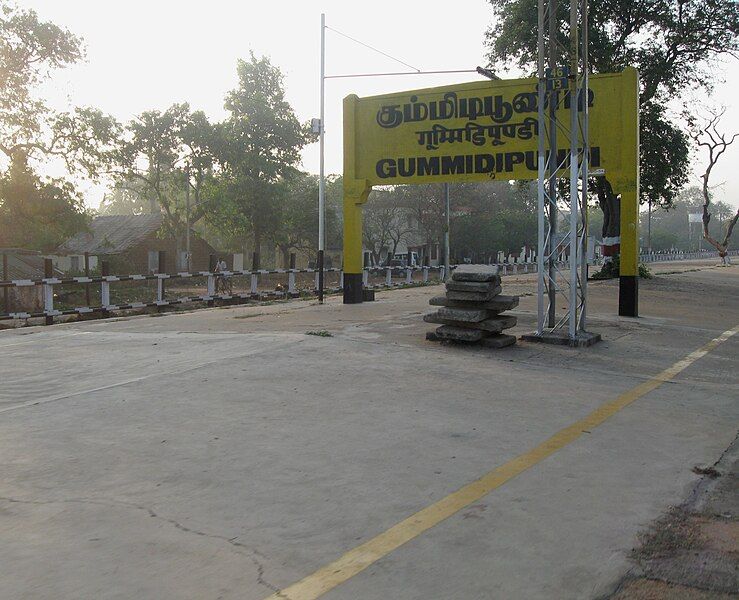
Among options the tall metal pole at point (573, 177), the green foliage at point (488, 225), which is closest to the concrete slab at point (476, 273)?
the tall metal pole at point (573, 177)

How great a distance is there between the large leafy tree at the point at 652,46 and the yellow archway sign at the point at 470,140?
14128 millimetres

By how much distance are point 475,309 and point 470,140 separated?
24.1 feet

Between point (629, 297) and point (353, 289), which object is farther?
point (353, 289)

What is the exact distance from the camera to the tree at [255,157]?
49344 mm

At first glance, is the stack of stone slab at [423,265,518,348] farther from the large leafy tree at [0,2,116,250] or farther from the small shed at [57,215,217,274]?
the small shed at [57,215,217,274]

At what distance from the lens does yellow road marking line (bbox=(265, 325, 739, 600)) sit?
3189 millimetres

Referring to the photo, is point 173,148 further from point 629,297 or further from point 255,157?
point 629,297

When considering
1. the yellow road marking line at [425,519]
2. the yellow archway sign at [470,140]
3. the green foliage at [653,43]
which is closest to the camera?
the yellow road marking line at [425,519]

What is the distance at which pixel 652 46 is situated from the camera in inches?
1198

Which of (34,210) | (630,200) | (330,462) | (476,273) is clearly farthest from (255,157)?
(330,462)

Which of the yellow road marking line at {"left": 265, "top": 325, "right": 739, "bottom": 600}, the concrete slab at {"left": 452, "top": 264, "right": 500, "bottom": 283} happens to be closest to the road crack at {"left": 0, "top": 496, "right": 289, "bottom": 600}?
the yellow road marking line at {"left": 265, "top": 325, "right": 739, "bottom": 600}

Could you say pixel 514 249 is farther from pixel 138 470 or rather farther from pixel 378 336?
pixel 138 470

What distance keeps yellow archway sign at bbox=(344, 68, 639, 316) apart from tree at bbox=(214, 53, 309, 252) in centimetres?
3109

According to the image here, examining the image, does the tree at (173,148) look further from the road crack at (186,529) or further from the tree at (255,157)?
the road crack at (186,529)
